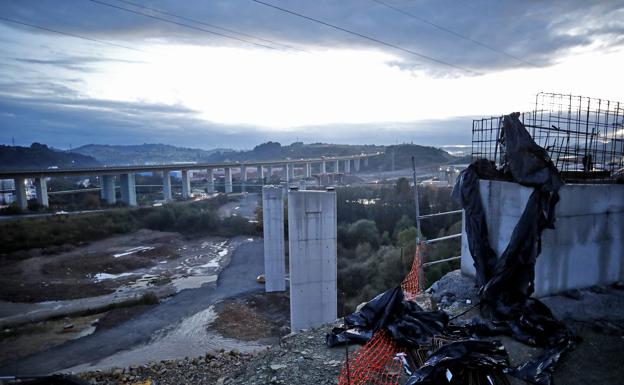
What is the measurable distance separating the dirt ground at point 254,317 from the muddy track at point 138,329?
3.91ft

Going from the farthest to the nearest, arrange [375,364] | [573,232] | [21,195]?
[21,195]
[573,232]
[375,364]

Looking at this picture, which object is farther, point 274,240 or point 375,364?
point 274,240

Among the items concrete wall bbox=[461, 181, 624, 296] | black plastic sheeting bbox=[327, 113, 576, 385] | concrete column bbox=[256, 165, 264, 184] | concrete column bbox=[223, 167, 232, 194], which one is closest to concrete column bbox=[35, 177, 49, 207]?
concrete column bbox=[223, 167, 232, 194]

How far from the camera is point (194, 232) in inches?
1373

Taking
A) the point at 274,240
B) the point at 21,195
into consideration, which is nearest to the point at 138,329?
the point at 274,240

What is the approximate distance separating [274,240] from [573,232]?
51.0 ft

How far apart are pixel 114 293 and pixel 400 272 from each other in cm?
1560

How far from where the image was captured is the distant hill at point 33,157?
62.1 meters

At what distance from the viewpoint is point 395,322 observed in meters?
4.96

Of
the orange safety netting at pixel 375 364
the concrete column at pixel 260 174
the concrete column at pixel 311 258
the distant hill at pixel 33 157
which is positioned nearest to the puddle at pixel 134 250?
A: the concrete column at pixel 311 258

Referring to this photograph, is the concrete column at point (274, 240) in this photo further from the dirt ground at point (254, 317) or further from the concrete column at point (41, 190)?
the concrete column at point (41, 190)

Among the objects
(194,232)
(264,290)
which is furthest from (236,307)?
(194,232)

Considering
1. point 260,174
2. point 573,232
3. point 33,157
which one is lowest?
point 260,174

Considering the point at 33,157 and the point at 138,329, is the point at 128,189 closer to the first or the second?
the point at 138,329
